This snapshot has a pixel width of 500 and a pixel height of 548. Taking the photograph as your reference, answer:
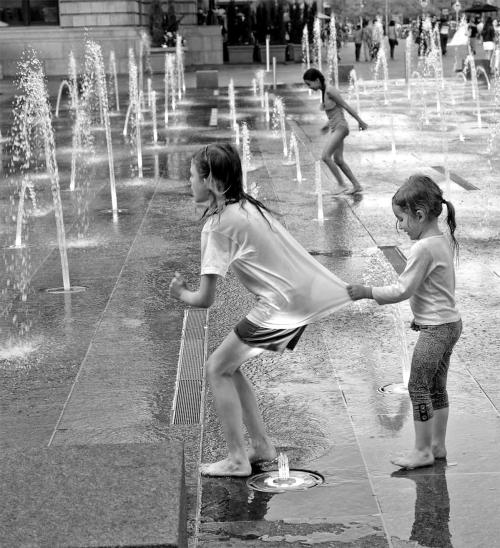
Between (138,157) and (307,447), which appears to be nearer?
(307,447)

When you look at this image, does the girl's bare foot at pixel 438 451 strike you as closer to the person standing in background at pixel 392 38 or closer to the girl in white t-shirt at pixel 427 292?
the girl in white t-shirt at pixel 427 292

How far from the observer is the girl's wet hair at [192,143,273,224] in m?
4.91

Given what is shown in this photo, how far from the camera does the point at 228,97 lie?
2916cm

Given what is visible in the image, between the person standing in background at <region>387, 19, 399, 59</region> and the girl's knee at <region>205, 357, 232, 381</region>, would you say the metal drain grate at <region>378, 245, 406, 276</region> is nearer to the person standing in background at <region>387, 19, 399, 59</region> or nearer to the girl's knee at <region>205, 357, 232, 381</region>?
the girl's knee at <region>205, 357, 232, 381</region>

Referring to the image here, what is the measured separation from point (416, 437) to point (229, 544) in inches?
44.9

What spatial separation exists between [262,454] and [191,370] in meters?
1.65

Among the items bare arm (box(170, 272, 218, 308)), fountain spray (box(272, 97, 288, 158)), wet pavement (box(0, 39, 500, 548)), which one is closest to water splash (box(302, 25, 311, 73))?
fountain spray (box(272, 97, 288, 158))

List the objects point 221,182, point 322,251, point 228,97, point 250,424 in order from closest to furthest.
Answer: point 221,182 < point 250,424 < point 322,251 < point 228,97

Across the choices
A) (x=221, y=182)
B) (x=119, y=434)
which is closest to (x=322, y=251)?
(x=119, y=434)

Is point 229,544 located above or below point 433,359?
below

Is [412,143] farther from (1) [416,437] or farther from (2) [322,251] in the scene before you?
(1) [416,437]

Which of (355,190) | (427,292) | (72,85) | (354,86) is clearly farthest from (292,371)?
(72,85)

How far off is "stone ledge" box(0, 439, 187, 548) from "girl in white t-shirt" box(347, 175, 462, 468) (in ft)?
4.23

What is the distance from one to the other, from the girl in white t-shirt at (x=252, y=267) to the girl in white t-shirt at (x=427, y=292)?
7.5 inches
